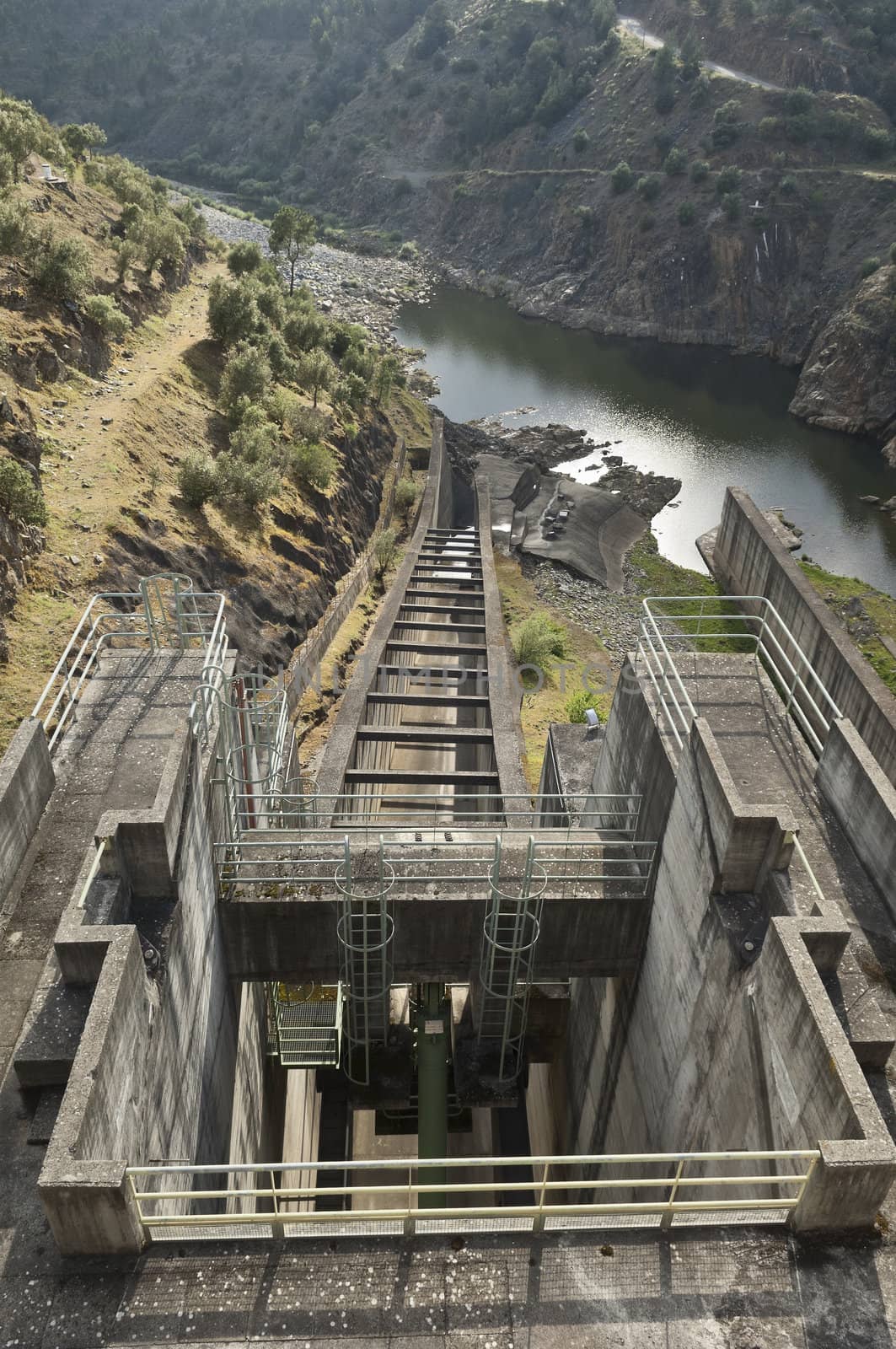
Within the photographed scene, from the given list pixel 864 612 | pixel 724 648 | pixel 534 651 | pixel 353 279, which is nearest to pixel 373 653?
pixel 534 651

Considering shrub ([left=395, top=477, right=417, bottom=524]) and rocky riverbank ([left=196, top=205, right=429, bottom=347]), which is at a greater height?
rocky riverbank ([left=196, top=205, right=429, bottom=347])

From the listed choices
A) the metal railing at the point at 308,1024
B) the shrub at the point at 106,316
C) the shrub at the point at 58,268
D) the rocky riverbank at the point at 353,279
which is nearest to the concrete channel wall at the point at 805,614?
the metal railing at the point at 308,1024

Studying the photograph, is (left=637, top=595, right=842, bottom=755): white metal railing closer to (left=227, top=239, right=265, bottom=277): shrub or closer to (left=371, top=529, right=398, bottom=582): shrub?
(left=371, top=529, right=398, bottom=582): shrub

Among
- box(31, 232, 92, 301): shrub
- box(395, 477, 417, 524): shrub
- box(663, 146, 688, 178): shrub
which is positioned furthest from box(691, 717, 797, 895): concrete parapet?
box(663, 146, 688, 178): shrub

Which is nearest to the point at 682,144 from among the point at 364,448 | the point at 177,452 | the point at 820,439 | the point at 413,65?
the point at 820,439

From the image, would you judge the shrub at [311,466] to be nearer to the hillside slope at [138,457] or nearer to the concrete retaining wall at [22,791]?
the hillside slope at [138,457]

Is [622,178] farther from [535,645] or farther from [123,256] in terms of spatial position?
[535,645]

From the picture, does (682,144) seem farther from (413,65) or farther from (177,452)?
(177,452)
